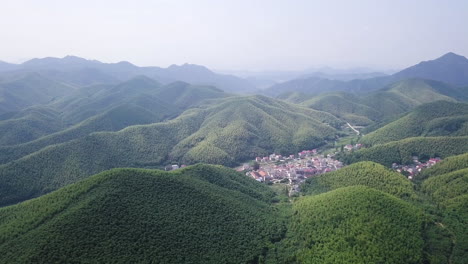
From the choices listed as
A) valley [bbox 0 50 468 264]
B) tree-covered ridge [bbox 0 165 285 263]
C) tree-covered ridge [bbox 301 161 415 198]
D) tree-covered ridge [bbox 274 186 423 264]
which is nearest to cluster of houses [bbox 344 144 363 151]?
valley [bbox 0 50 468 264]

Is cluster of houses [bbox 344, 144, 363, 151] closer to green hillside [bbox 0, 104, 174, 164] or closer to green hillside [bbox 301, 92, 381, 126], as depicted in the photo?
green hillside [bbox 301, 92, 381, 126]

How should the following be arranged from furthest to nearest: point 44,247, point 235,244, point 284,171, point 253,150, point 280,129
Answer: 1. point 280,129
2. point 253,150
3. point 284,171
4. point 235,244
5. point 44,247

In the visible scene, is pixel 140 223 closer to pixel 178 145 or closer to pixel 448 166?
pixel 448 166

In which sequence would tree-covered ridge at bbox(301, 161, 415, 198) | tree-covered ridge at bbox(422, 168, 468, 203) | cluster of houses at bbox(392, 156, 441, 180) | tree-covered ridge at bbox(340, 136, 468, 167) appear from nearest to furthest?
tree-covered ridge at bbox(422, 168, 468, 203)
tree-covered ridge at bbox(301, 161, 415, 198)
cluster of houses at bbox(392, 156, 441, 180)
tree-covered ridge at bbox(340, 136, 468, 167)

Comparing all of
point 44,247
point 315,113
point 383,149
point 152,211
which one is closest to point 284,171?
point 383,149

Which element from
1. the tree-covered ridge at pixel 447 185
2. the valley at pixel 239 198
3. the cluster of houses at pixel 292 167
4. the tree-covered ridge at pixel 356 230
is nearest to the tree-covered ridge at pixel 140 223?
the valley at pixel 239 198

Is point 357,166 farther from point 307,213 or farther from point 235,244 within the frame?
point 235,244
